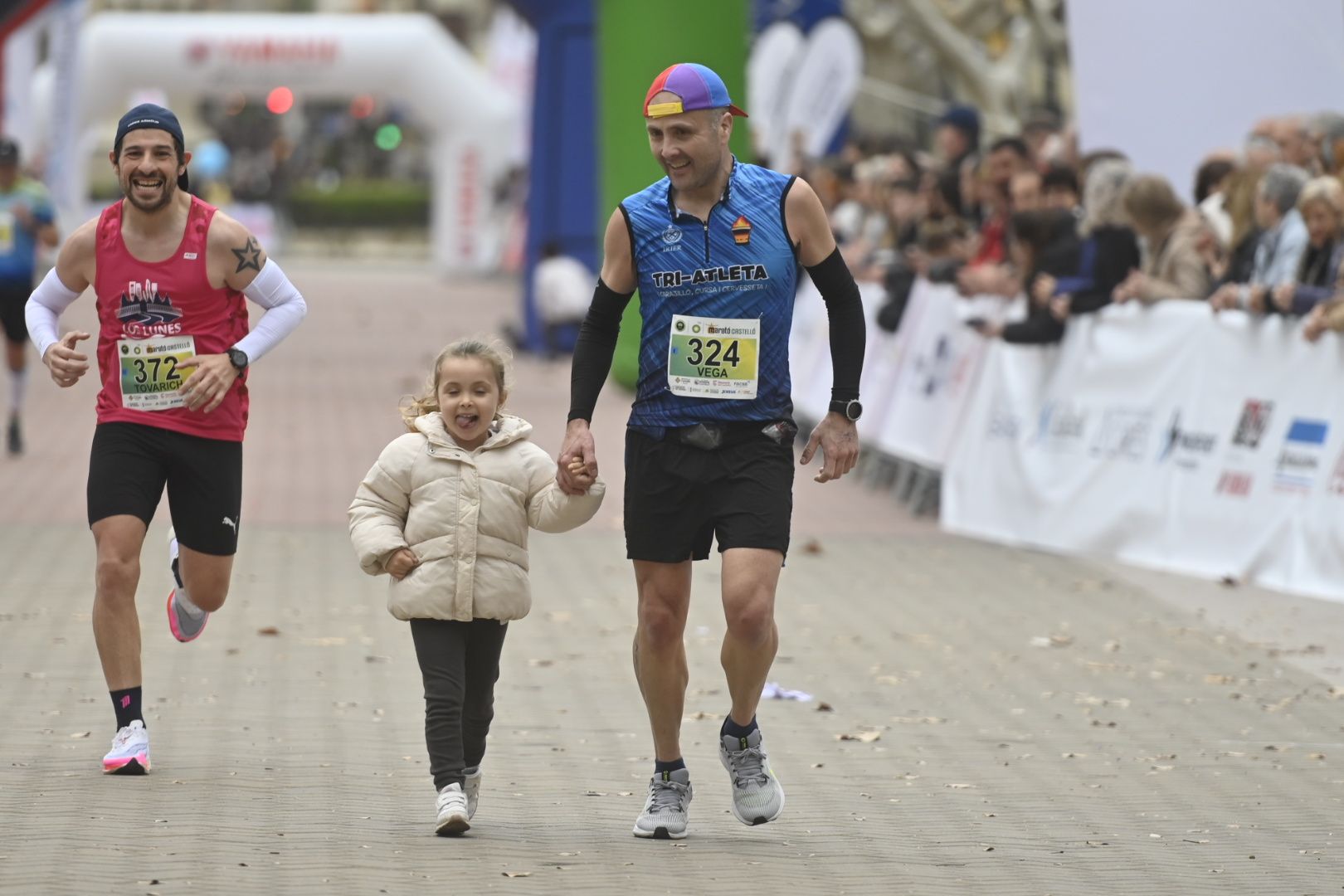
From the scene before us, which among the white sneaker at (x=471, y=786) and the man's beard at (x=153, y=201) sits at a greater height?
the man's beard at (x=153, y=201)

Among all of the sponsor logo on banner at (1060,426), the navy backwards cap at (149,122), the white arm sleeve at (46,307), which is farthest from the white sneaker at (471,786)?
the sponsor logo on banner at (1060,426)

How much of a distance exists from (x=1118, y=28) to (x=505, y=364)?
1058 cm

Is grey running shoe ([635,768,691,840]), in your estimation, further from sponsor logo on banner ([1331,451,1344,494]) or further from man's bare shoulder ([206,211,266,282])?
sponsor logo on banner ([1331,451,1344,494])

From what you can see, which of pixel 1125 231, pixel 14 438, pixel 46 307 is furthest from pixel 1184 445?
→ pixel 14 438

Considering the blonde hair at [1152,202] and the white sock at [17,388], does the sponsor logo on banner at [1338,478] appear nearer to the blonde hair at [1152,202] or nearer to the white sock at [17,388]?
the blonde hair at [1152,202]

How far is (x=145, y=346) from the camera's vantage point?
6988mm

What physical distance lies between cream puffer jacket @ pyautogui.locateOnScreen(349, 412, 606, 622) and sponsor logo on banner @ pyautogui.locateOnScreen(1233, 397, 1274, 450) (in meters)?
5.85

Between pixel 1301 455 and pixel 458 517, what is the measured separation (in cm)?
590

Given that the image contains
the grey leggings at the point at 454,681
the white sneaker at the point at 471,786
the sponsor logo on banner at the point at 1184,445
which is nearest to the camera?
the grey leggings at the point at 454,681

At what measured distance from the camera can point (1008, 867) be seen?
19.9ft

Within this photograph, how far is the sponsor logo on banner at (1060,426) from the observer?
1273 cm

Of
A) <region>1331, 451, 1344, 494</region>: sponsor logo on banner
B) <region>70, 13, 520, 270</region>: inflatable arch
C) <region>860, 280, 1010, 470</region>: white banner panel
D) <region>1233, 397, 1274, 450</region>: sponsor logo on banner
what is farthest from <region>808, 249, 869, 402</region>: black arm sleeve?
<region>70, 13, 520, 270</region>: inflatable arch

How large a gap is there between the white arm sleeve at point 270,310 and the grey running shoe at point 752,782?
6.19 ft

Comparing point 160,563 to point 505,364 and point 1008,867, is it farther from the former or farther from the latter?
point 1008,867
